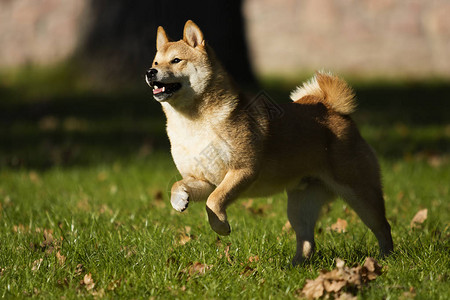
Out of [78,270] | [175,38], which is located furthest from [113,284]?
[175,38]

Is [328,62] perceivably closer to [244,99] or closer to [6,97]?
[6,97]

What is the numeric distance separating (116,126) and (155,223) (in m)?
4.22

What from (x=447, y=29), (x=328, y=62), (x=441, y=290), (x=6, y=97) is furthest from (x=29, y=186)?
(x=447, y=29)

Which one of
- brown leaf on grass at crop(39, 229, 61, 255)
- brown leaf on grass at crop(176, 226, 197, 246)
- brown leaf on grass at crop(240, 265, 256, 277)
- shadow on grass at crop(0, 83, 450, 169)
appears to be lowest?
shadow on grass at crop(0, 83, 450, 169)

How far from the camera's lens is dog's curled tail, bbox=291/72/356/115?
4.11m

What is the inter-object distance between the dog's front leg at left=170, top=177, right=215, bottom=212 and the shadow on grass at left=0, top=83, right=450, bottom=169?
3.49 meters

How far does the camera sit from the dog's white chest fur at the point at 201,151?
3.50 meters

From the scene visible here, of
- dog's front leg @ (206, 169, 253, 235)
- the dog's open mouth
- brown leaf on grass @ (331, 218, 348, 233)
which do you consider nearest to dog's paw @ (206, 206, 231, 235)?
dog's front leg @ (206, 169, 253, 235)

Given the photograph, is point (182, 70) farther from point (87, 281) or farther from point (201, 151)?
point (87, 281)

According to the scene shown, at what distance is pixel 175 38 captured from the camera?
9281 millimetres

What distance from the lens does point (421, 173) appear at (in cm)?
633

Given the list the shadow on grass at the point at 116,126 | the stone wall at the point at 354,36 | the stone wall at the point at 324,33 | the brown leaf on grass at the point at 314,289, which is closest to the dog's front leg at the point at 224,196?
the brown leaf on grass at the point at 314,289

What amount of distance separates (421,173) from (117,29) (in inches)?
214

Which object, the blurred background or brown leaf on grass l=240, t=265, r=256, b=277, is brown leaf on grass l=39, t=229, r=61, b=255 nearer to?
brown leaf on grass l=240, t=265, r=256, b=277
